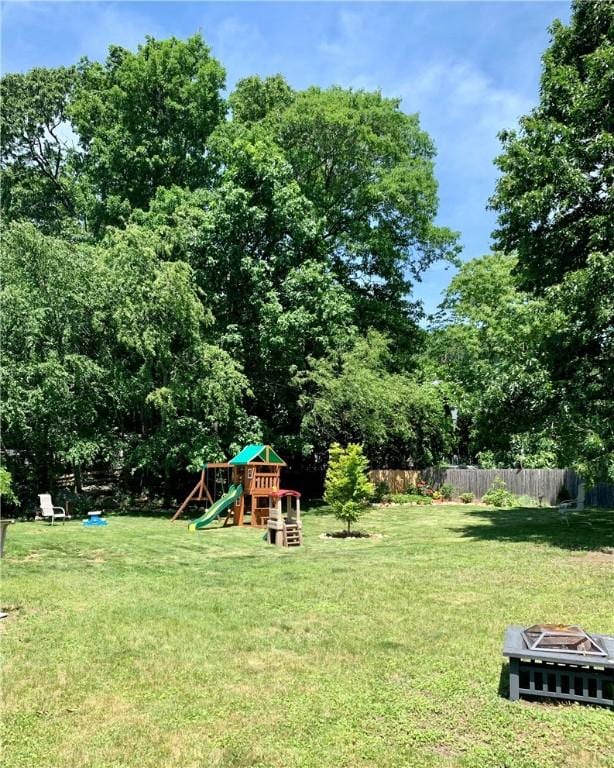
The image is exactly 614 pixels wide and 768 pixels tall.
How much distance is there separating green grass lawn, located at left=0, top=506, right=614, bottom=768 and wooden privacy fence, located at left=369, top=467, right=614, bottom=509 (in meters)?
12.9

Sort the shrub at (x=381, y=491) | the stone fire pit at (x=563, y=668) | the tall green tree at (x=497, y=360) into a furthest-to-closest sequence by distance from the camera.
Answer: the shrub at (x=381, y=491)
the tall green tree at (x=497, y=360)
the stone fire pit at (x=563, y=668)

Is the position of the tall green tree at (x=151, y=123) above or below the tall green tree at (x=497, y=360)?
above

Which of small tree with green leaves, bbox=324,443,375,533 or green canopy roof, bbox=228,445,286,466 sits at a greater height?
green canopy roof, bbox=228,445,286,466

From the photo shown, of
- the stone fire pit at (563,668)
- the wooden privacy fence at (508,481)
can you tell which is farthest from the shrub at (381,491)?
the stone fire pit at (563,668)

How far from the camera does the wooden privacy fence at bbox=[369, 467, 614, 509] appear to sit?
21969mm

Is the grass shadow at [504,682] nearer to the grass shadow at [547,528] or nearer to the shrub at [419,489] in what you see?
the grass shadow at [547,528]

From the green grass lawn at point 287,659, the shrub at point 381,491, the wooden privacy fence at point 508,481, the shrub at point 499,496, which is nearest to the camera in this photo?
the green grass lawn at point 287,659

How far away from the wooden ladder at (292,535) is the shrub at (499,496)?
12.5 m

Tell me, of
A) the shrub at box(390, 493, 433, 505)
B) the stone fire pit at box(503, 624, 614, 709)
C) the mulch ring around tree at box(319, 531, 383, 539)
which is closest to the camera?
the stone fire pit at box(503, 624, 614, 709)

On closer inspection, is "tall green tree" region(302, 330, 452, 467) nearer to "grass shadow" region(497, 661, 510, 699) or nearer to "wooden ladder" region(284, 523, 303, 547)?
"wooden ladder" region(284, 523, 303, 547)

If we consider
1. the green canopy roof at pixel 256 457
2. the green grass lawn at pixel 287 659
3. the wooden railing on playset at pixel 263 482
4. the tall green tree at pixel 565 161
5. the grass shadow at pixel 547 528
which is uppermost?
the tall green tree at pixel 565 161

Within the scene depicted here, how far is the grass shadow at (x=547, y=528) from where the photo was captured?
12000mm

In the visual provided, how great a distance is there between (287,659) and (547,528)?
1112 centimetres

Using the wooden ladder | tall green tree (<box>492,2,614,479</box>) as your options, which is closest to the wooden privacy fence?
tall green tree (<box>492,2,614,479</box>)
